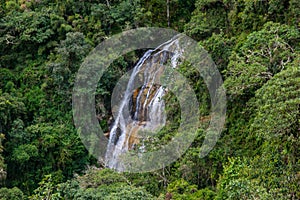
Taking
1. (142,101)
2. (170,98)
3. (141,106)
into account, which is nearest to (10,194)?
(141,106)

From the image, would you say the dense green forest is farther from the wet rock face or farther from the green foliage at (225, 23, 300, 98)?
the wet rock face

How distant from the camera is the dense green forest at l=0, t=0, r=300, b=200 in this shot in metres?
14.3

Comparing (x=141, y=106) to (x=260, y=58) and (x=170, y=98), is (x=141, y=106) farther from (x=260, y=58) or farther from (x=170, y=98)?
(x=260, y=58)

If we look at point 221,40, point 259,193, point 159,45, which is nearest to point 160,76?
point 159,45

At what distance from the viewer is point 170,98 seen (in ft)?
68.0

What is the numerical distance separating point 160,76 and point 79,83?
3830 mm

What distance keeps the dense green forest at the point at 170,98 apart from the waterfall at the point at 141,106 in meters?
0.81

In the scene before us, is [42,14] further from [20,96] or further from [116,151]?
[116,151]

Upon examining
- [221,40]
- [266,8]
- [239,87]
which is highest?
[266,8]

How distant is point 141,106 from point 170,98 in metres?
1.79

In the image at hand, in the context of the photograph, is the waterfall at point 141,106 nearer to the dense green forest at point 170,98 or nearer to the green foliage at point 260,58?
the dense green forest at point 170,98

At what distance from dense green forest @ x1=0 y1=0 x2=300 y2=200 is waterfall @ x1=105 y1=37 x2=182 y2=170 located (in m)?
0.81

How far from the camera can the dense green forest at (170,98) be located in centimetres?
1430

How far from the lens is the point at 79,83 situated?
22703 millimetres
